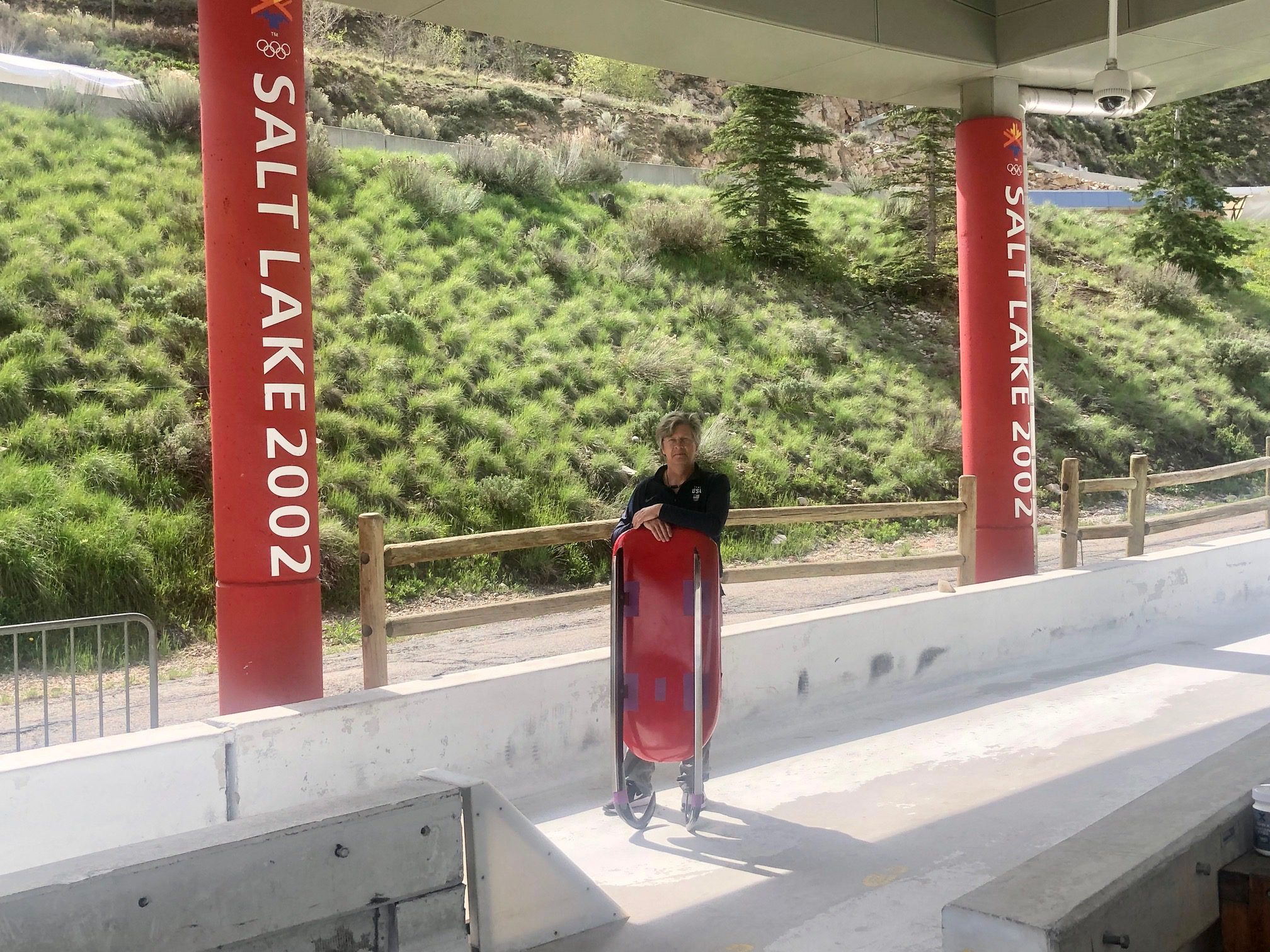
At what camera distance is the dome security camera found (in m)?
7.70

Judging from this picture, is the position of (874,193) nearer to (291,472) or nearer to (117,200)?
(117,200)

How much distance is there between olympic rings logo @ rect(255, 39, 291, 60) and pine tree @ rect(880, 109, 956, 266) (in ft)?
69.5

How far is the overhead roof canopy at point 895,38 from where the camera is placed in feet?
24.1

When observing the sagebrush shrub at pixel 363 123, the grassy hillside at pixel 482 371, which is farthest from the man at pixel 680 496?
the sagebrush shrub at pixel 363 123

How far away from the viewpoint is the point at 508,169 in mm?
21922

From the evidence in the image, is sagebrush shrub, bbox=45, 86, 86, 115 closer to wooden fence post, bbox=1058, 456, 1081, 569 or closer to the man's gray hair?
wooden fence post, bbox=1058, 456, 1081, 569

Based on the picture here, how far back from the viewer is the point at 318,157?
19547 millimetres

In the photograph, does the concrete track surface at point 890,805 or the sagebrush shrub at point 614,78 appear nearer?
the concrete track surface at point 890,805

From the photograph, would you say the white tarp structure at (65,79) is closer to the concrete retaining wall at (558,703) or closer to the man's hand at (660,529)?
the concrete retaining wall at (558,703)

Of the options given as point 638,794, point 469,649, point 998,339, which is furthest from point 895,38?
point 469,649

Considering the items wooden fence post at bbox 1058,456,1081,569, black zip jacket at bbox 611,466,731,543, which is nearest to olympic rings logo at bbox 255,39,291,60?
black zip jacket at bbox 611,466,731,543

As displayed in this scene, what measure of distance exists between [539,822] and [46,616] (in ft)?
23.1

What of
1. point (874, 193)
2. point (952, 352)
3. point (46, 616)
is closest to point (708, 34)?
point (46, 616)

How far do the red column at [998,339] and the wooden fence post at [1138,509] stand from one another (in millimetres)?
1465
